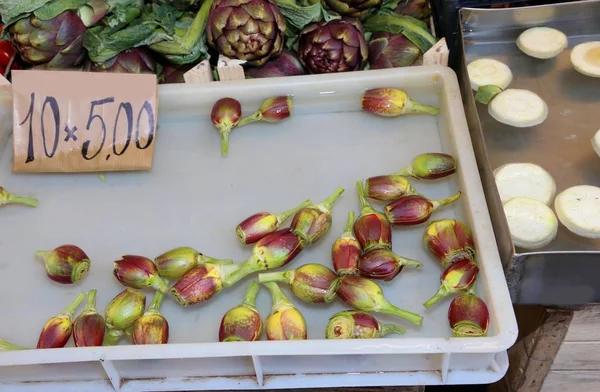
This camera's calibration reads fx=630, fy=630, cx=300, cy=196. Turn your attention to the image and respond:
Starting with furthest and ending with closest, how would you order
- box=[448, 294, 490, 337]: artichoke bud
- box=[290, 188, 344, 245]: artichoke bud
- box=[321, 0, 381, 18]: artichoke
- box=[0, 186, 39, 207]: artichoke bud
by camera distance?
1. box=[321, 0, 381, 18]: artichoke
2. box=[0, 186, 39, 207]: artichoke bud
3. box=[290, 188, 344, 245]: artichoke bud
4. box=[448, 294, 490, 337]: artichoke bud

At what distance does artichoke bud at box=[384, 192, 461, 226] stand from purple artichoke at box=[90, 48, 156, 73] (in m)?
0.49

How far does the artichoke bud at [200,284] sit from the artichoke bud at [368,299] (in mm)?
146

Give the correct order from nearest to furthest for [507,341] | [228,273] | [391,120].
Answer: [507,341], [228,273], [391,120]

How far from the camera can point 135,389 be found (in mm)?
750

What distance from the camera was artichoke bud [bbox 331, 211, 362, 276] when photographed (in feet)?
2.59

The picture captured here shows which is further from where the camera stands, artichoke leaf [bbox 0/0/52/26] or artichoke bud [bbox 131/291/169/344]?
artichoke leaf [bbox 0/0/52/26]

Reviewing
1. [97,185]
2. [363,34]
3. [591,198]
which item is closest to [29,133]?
[97,185]

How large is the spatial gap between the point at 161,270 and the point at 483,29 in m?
0.64

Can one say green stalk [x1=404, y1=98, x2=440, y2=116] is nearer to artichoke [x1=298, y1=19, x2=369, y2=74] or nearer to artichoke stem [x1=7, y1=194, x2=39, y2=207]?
artichoke [x1=298, y1=19, x2=369, y2=74]

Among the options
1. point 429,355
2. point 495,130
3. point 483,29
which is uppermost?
point 483,29

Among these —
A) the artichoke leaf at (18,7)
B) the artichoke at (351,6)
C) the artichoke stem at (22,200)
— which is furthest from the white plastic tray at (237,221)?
the artichoke leaf at (18,7)

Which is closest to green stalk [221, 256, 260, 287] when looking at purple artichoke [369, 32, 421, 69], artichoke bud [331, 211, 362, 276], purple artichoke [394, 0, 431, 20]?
artichoke bud [331, 211, 362, 276]

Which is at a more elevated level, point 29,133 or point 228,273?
point 29,133

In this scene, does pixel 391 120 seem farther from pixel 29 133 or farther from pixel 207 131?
pixel 29 133
